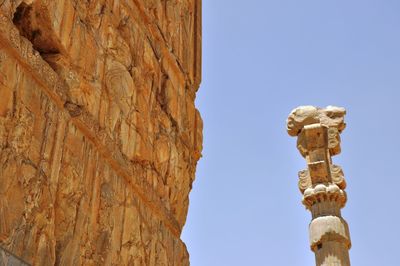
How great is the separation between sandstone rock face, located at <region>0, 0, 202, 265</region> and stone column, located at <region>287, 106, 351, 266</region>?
21.9ft

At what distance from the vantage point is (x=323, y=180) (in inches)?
539

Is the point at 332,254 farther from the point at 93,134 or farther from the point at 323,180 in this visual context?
the point at 93,134

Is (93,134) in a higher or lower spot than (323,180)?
lower

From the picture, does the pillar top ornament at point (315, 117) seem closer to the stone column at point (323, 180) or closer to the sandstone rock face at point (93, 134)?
the stone column at point (323, 180)

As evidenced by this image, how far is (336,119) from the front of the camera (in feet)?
47.6

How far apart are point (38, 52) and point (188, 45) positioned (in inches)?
116

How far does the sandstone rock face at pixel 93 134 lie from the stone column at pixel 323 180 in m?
6.68

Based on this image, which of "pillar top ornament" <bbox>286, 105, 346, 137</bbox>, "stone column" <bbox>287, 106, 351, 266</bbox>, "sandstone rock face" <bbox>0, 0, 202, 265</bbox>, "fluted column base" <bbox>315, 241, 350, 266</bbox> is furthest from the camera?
"pillar top ornament" <bbox>286, 105, 346, 137</bbox>

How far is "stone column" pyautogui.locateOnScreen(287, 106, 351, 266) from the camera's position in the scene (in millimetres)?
12625

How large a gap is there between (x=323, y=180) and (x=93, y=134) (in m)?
9.64

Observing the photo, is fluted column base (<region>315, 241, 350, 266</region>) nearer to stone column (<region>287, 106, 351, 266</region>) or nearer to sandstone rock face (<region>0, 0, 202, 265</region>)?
stone column (<region>287, 106, 351, 266</region>)

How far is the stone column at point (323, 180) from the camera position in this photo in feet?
41.4

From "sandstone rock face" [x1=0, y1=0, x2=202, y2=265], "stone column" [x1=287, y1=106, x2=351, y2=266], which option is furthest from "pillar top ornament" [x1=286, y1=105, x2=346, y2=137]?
"sandstone rock face" [x1=0, y1=0, x2=202, y2=265]

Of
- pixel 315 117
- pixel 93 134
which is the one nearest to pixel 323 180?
pixel 315 117
